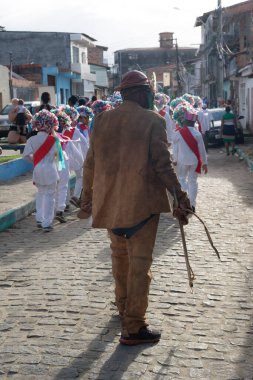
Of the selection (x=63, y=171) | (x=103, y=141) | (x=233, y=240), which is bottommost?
(x=233, y=240)

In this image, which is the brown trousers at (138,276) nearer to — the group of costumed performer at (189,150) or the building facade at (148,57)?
the group of costumed performer at (189,150)

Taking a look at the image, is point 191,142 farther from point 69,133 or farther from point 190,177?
point 69,133

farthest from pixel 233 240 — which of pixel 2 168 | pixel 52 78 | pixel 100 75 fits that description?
pixel 100 75

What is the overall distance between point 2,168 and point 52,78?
35685 millimetres

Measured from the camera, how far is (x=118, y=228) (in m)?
4.79

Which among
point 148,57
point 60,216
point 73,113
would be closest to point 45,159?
point 60,216

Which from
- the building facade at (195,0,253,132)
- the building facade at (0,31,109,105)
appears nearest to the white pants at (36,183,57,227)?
the building facade at (195,0,253,132)

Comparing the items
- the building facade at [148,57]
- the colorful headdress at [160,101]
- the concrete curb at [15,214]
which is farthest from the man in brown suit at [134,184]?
the building facade at [148,57]

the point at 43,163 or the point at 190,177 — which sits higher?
the point at 43,163

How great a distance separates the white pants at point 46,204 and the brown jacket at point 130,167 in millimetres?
4497

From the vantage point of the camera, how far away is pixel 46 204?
9.41m

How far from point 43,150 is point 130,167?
4.69 meters

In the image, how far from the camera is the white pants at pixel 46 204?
936 cm

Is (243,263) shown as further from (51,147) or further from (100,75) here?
(100,75)
